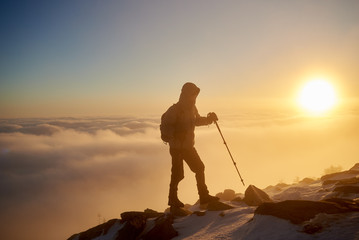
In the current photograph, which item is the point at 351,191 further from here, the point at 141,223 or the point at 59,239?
the point at 59,239

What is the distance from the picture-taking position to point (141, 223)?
6.61 m

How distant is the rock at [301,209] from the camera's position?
13.4ft

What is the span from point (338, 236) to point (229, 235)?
202 centimetres

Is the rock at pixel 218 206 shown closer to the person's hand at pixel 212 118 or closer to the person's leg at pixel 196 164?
the person's leg at pixel 196 164

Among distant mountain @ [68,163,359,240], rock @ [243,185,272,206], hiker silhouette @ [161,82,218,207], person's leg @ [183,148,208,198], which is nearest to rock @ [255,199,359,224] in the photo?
distant mountain @ [68,163,359,240]

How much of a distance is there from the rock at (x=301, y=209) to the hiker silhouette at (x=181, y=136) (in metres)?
3.45

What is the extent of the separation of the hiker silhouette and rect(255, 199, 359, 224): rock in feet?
11.3

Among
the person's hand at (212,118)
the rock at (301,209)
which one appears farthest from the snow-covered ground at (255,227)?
the person's hand at (212,118)

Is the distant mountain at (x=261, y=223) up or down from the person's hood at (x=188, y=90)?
down

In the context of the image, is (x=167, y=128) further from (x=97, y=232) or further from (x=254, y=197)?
(x=97, y=232)

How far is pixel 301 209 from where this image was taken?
4324mm

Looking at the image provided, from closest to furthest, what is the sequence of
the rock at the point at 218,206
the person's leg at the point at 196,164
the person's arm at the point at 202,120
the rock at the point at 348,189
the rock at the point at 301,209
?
the rock at the point at 301,209 → the rock at the point at 218,206 → the rock at the point at 348,189 → the person's leg at the point at 196,164 → the person's arm at the point at 202,120

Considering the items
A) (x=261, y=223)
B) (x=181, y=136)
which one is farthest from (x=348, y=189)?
(x=181, y=136)

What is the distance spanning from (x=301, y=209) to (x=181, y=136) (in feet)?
13.9
